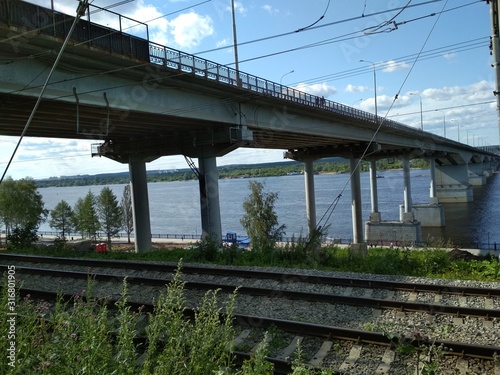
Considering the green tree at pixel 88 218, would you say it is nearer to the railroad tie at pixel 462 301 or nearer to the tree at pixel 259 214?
the tree at pixel 259 214

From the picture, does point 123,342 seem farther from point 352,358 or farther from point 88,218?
point 88,218

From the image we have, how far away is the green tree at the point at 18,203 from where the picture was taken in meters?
45.4

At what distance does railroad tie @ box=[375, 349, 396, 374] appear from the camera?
5.59 metres

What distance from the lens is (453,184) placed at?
238 ft

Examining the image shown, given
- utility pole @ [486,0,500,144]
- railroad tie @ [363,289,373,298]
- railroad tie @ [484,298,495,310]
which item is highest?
utility pole @ [486,0,500,144]

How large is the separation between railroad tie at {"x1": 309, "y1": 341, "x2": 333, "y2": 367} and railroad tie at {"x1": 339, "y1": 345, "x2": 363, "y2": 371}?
0.33 meters

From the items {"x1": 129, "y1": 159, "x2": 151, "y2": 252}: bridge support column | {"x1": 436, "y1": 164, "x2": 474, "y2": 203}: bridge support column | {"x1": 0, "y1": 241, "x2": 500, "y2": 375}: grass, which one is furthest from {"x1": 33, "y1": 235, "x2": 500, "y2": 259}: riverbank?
{"x1": 436, "y1": 164, "x2": 474, "y2": 203}: bridge support column

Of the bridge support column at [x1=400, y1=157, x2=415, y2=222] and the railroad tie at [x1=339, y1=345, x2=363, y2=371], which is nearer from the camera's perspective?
the railroad tie at [x1=339, y1=345, x2=363, y2=371]

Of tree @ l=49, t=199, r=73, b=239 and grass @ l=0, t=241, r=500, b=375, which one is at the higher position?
grass @ l=0, t=241, r=500, b=375

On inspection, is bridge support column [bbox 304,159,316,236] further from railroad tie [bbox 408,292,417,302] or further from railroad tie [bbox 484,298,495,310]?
railroad tie [bbox 484,298,495,310]

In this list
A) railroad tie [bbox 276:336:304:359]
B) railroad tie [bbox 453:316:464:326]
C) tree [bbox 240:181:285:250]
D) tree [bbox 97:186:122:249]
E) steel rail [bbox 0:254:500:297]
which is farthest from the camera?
tree [bbox 97:186:122:249]

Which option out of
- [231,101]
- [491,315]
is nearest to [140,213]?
[231,101]

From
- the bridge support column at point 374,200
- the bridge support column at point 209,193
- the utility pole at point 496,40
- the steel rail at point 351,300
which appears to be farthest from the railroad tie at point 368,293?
the bridge support column at point 374,200

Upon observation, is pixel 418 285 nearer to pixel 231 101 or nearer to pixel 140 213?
pixel 231 101
